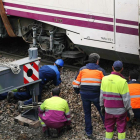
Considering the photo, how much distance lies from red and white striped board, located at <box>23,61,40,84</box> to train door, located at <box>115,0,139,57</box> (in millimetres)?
2598

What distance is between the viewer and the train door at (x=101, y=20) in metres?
8.28

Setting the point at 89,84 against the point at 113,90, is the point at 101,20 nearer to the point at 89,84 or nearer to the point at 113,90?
the point at 89,84

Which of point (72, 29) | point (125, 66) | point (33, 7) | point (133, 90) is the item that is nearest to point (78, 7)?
point (72, 29)

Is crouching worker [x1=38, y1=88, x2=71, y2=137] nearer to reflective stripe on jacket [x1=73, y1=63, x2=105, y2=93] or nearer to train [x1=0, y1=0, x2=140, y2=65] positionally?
reflective stripe on jacket [x1=73, y1=63, x2=105, y2=93]

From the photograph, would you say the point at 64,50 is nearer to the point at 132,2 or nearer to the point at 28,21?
the point at 28,21

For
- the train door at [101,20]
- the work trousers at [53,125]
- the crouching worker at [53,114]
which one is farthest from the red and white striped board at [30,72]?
the train door at [101,20]

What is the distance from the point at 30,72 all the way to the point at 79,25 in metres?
2.90

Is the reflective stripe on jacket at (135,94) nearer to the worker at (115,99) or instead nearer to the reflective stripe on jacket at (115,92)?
the worker at (115,99)

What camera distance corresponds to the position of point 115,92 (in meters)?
5.54

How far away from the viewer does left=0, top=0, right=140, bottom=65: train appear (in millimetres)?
8141

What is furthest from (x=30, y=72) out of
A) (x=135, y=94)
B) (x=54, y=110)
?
(x=135, y=94)

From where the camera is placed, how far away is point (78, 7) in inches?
346

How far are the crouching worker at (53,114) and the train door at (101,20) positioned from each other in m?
2.78

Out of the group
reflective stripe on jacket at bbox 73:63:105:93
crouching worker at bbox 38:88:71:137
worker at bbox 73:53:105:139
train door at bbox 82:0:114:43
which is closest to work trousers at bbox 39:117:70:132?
crouching worker at bbox 38:88:71:137
